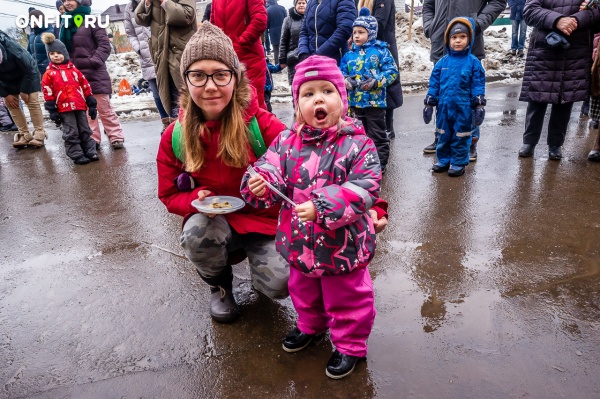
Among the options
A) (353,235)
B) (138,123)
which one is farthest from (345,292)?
(138,123)

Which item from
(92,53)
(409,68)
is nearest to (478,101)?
(92,53)

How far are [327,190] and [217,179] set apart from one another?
0.87 m

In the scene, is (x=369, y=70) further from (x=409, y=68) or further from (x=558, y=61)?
(x=409, y=68)

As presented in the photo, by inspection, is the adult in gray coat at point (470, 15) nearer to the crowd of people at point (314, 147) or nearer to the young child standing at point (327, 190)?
the crowd of people at point (314, 147)

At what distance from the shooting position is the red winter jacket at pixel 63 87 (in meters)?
5.71

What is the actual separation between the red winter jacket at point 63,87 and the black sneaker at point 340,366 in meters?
5.18

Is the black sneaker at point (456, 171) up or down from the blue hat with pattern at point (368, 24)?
down

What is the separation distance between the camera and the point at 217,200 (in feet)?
7.70

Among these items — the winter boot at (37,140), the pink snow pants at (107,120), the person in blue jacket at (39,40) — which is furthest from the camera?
the person in blue jacket at (39,40)

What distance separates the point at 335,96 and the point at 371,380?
1315 millimetres

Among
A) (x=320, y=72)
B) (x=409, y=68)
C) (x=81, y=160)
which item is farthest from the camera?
(x=409, y=68)

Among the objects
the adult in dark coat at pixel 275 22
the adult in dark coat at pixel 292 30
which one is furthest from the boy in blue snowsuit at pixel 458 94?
the adult in dark coat at pixel 275 22

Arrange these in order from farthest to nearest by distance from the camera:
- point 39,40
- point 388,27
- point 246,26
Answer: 1. point 39,40
2. point 388,27
3. point 246,26

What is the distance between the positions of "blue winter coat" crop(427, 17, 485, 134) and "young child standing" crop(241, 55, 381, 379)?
9.14 ft
